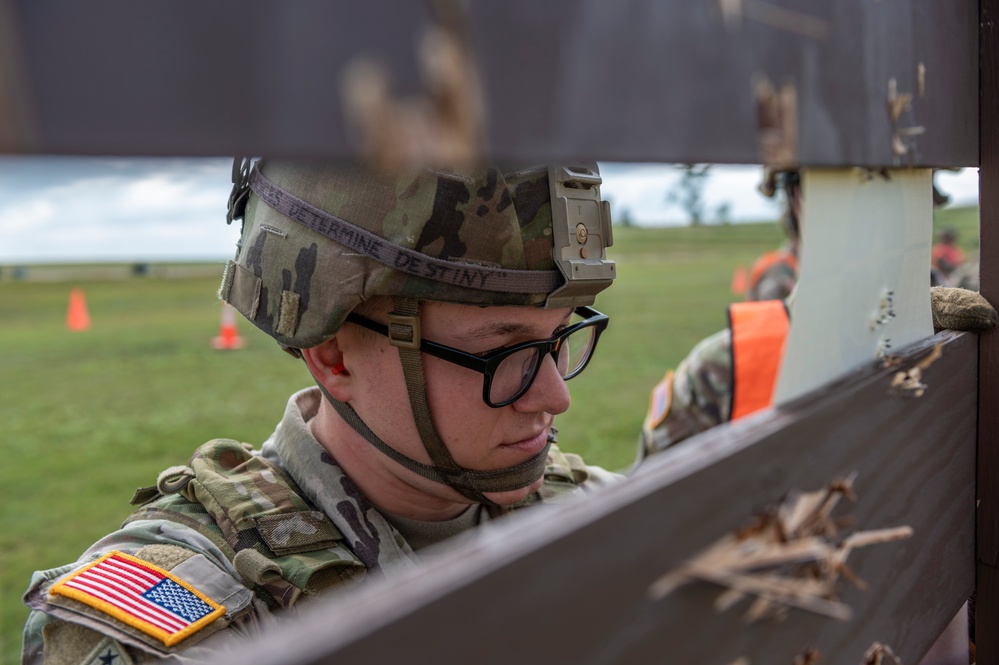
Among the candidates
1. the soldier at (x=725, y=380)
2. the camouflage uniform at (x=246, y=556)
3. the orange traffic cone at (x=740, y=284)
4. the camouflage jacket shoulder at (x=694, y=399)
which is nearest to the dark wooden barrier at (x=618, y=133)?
the camouflage uniform at (x=246, y=556)

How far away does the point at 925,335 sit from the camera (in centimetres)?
125

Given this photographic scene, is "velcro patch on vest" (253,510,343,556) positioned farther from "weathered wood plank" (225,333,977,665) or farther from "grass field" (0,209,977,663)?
"grass field" (0,209,977,663)

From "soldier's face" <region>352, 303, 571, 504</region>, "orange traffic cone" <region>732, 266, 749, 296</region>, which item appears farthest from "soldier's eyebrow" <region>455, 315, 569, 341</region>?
"orange traffic cone" <region>732, 266, 749, 296</region>

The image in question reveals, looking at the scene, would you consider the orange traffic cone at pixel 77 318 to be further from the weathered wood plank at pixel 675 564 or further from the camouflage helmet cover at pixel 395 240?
the weathered wood plank at pixel 675 564

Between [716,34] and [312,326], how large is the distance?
1.26 meters

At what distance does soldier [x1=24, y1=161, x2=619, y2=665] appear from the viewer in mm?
1642

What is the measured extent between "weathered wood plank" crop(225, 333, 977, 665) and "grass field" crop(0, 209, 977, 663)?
8.78 feet

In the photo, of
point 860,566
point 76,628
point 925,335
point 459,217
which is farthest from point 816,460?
point 76,628

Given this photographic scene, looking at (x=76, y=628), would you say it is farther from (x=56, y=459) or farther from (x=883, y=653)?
(x=56, y=459)

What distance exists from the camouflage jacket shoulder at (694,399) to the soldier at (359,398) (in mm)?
1813

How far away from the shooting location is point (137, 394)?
32.9ft

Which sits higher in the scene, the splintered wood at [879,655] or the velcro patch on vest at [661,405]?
the splintered wood at [879,655]

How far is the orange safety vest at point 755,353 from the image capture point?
341 centimetres

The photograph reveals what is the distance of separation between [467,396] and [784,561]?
3.68 feet
